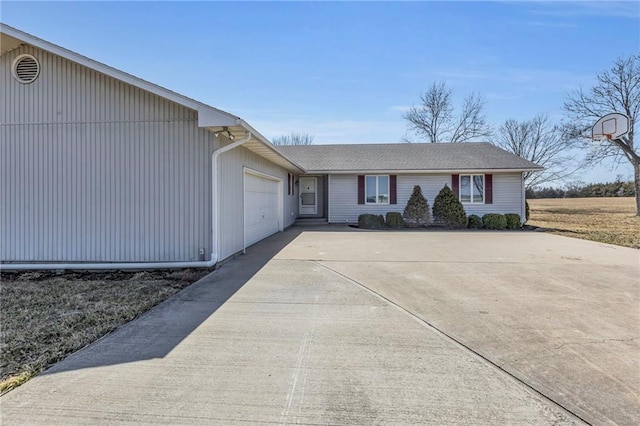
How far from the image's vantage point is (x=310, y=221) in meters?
16.6

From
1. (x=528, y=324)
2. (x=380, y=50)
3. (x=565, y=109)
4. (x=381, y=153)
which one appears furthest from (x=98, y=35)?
(x=565, y=109)

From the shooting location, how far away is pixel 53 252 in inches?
270

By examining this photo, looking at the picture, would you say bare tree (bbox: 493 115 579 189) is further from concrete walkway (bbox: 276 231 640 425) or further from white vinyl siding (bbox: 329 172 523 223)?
concrete walkway (bbox: 276 231 640 425)

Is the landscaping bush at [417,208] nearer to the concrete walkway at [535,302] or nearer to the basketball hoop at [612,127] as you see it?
the concrete walkway at [535,302]

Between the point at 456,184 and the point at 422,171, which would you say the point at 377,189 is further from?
the point at 456,184

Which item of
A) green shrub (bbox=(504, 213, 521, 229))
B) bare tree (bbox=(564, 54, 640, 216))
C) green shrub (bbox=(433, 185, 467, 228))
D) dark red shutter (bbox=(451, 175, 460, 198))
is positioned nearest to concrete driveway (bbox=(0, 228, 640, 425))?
green shrub (bbox=(433, 185, 467, 228))

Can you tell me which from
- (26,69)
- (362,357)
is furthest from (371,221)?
(362,357)

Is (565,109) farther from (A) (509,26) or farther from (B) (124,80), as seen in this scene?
(B) (124,80)

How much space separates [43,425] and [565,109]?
96.7ft

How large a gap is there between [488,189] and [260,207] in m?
10.2

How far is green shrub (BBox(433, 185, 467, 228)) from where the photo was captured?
14.2m

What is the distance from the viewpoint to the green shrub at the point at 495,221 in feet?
46.2

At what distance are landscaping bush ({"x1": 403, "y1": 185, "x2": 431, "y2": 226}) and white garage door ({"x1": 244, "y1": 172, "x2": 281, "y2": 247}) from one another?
5.69m

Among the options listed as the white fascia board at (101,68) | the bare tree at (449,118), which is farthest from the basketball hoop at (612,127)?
the bare tree at (449,118)
